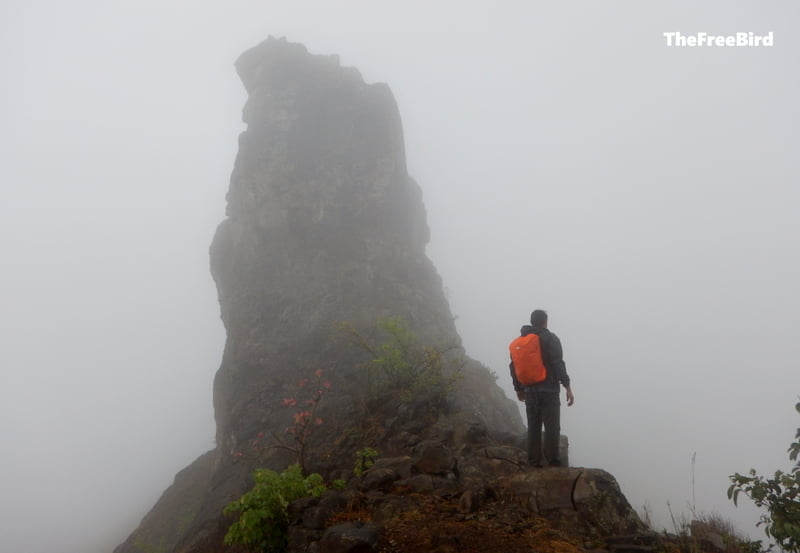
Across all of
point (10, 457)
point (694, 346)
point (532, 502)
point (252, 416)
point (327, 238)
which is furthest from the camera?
point (10, 457)

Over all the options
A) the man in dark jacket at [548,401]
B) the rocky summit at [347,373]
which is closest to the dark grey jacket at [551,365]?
the man in dark jacket at [548,401]

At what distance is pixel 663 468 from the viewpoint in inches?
2785

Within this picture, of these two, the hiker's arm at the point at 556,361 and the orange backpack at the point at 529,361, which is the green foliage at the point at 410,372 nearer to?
the orange backpack at the point at 529,361

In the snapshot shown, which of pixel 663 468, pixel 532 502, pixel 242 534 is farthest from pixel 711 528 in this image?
pixel 663 468

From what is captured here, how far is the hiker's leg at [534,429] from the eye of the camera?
8.63m

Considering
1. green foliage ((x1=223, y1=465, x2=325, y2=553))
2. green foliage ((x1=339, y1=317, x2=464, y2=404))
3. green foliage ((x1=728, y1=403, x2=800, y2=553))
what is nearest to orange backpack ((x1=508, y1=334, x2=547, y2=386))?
green foliage ((x1=728, y1=403, x2=800, y2=553))

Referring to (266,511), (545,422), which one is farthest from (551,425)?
(266,511)

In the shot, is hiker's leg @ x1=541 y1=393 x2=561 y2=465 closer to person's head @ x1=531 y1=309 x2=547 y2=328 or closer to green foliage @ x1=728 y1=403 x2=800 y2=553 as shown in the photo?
person's head @ x1=531 y1=309 x2=547 y2=328

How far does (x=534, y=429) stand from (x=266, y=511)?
492 centimetres

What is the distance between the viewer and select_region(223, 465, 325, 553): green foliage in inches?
258

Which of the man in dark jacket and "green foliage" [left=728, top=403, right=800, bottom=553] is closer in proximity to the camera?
"green foliage" [left=728, top=403, right=800, bottom=553]

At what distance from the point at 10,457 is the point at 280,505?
20254 cm

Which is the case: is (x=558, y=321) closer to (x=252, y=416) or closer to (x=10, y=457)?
(x=252, y=416)

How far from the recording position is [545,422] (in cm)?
856
